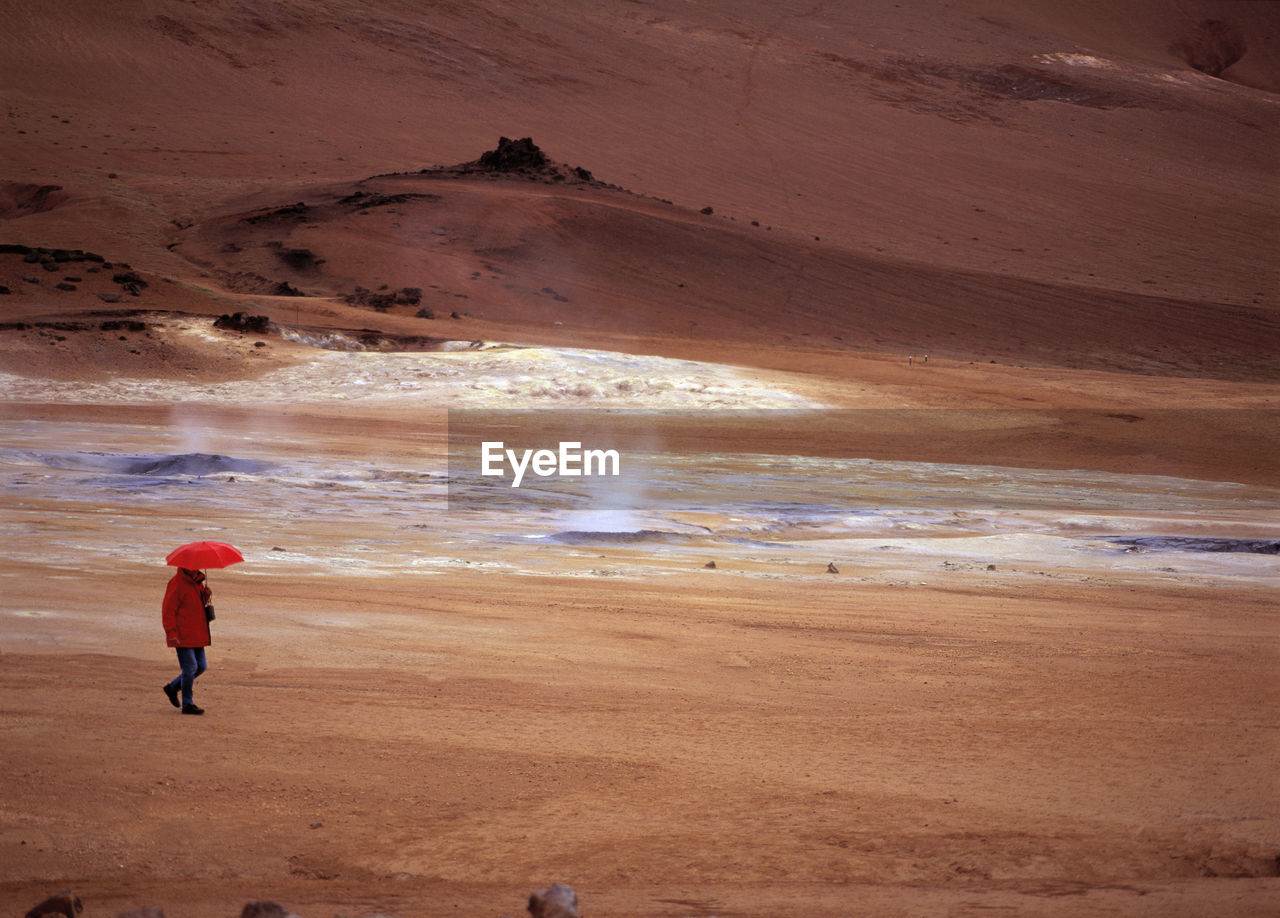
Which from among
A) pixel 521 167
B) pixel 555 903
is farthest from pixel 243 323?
pixel 555 903

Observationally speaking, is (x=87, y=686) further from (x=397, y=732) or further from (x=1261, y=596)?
(x=1261, y=596)

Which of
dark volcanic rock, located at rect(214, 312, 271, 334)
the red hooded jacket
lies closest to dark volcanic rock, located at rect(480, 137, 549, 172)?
dark volcanic rock, located at rect(214, 312, 271, 334)

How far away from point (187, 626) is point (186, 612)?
0.07 meters

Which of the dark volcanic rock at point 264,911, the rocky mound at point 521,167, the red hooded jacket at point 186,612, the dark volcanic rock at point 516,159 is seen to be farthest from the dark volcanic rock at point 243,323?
the dark volcanic rock at point 264,911

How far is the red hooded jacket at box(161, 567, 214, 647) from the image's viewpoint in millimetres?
6641

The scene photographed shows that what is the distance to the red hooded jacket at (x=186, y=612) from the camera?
6.64m

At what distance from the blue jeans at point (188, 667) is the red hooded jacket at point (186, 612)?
43 mm

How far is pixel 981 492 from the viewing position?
61.4ft

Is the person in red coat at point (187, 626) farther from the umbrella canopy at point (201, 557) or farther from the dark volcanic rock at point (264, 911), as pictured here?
the dark volcanic rock at point (264, 911)

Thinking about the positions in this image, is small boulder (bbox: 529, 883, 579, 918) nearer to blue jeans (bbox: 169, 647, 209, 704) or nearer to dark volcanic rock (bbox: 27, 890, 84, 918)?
dark volcanic rock (bbox: 27, 890, 84, 918)

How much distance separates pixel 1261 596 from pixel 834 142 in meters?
55.1

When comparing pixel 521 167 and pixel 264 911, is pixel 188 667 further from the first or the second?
pixel 521 167

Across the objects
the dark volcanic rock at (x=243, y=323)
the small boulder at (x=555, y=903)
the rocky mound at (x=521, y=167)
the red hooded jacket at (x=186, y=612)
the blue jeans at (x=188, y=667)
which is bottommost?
the small boulder at (x=555, y=903)

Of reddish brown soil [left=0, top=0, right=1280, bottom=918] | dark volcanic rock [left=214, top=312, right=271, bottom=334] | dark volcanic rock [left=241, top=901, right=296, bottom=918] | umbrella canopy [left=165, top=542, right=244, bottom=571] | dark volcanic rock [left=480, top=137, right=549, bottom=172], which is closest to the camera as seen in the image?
dark volcanic rock [left=241, top=901, right=296, bottom=918]
